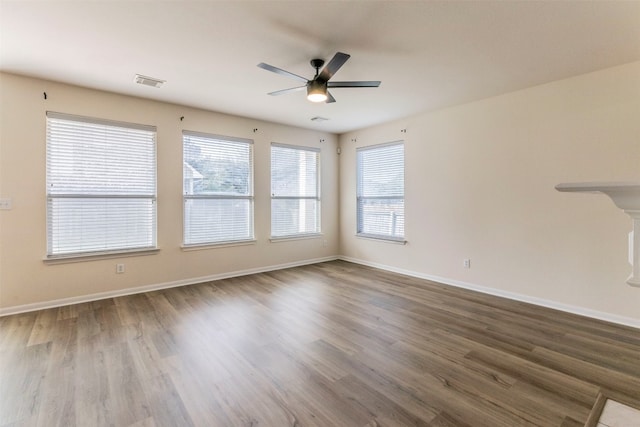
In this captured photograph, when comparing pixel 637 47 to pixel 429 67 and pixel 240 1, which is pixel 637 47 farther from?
pixel 240 1

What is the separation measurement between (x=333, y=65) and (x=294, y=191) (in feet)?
11.2

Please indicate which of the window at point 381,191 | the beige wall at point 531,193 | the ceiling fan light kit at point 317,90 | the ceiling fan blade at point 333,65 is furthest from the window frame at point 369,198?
the ceiling fan blade at point 333,65

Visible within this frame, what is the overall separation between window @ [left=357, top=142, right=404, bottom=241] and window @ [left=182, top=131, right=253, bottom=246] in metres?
2.20

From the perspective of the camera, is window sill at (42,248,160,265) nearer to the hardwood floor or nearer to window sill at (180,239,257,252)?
window sill at (180,239,257,252)

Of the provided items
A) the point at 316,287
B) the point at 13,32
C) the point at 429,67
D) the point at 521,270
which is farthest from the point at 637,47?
the point at 13,32

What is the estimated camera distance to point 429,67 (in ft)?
10.4

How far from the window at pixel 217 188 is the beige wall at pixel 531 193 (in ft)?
9.02

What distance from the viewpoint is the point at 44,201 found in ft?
11.7

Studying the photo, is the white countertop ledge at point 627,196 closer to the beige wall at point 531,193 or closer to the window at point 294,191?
the beige wall at point 531,193

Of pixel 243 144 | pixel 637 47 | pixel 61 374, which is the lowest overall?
pixel 61 374

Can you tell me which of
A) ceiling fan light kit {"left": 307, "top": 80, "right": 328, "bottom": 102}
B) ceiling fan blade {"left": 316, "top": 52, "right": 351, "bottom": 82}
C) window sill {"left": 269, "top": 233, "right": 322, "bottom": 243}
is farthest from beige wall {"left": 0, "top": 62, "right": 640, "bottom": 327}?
ceiling fan blade {"left": 316, "top": 52, "right": 351, "bottom": 82}

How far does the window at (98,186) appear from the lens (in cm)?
365

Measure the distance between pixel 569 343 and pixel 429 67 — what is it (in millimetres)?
2949

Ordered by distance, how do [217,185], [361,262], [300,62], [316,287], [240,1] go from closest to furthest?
[240,1], [300,62], [316,287], [217,185], [361,262]
